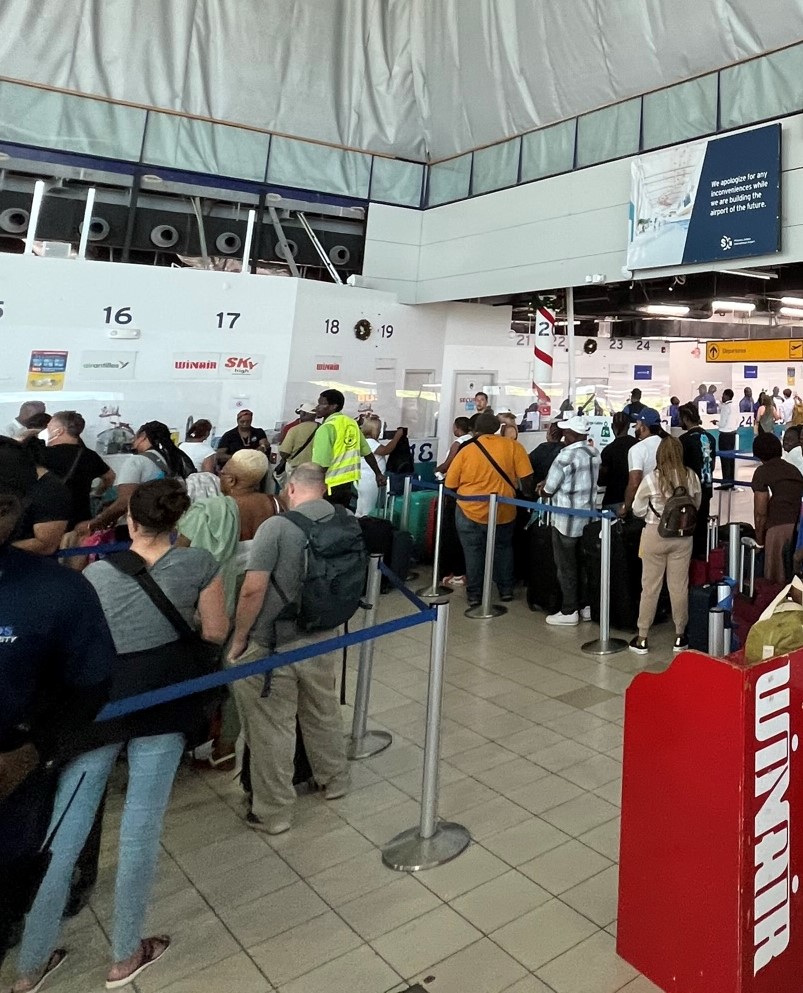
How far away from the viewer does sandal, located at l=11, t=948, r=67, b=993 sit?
7.32ft

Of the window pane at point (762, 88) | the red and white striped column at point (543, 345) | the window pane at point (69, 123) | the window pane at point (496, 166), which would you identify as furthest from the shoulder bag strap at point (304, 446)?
the window pane at point (69, 123)

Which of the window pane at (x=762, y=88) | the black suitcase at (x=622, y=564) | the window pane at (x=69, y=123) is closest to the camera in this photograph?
the black suitcase at (x=622, y=564)

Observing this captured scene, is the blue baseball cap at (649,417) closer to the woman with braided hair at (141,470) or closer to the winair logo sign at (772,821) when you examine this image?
the woman with braided hair at (141,470)

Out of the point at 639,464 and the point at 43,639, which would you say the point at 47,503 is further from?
the point at 639,464

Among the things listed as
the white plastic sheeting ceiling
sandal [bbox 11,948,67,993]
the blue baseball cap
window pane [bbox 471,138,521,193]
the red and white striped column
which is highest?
the white plastic sheeting ceiling

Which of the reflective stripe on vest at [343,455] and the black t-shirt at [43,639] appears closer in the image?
the black t-shirt at [43,639]

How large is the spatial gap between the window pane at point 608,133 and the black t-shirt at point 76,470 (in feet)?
21.4

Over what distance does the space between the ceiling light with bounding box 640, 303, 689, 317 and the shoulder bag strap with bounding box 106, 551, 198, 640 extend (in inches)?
380

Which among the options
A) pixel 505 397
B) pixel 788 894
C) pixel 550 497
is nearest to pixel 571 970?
pixel 788 894

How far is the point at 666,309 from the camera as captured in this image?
1148cm

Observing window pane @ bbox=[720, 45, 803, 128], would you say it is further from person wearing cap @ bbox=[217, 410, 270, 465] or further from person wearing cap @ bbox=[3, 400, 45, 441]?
person wearing cap @ bbox=[3, 400, 45, 441]

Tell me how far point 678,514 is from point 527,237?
16.6 ft

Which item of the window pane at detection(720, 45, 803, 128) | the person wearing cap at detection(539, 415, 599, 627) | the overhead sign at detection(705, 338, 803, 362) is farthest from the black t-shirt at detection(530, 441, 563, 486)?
the overhead sign at detection(705, 338, 803, 362)

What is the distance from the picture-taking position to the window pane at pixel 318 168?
32.4ft
